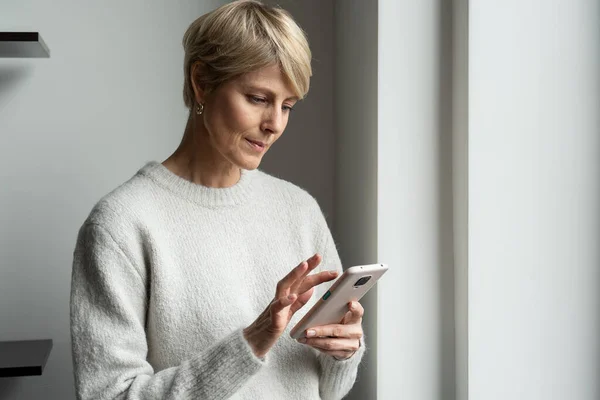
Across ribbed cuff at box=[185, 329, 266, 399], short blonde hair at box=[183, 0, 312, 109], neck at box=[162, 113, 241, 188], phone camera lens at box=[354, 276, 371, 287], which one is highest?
short blonde hair at box=[183, 0, 312, 109]

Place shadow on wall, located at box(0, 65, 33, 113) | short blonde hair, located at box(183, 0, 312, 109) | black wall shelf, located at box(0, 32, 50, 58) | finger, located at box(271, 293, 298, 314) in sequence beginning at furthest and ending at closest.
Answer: shadow on wall, located at box(0, 65, 33, 113) → black wall shelf, located at box(0, 32, 50, 58) → short blonde hair, located at box(183, 0, 312, 109) → finger, located at box(271, 293, 298, 314)

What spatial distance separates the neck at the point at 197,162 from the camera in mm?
1269

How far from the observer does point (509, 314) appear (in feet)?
4.46

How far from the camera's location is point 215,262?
1.26 meters

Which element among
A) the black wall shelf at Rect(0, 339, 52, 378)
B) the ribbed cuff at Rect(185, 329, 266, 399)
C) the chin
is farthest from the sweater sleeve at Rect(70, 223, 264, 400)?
the black wall shelf at Rect(0, 339, 52, 378)

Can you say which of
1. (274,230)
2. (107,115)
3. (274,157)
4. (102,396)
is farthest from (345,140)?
(102,396)

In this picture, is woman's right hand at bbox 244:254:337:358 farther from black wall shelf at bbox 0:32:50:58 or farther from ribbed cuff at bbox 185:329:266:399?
black wall shelf at bbox 0:32:50:58

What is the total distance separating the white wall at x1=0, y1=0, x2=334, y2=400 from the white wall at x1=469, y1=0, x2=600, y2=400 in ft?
2.26

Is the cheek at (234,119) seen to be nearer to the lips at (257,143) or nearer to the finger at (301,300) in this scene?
the lips at (257,143)

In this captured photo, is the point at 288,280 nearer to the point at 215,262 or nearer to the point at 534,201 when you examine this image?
the point at 215,262

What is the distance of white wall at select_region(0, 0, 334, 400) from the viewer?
1646 mm

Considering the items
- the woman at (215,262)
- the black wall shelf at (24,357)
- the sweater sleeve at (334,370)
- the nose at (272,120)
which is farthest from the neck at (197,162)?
the black wall shelf at (24,357)

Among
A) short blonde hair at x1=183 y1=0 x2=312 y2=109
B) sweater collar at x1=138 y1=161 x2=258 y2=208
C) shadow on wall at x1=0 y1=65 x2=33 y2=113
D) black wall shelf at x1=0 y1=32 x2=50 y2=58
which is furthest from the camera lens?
shadow on wall at x1=0 y1=65 x2=33 y2=113

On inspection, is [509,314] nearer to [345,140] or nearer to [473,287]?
[473,287]
